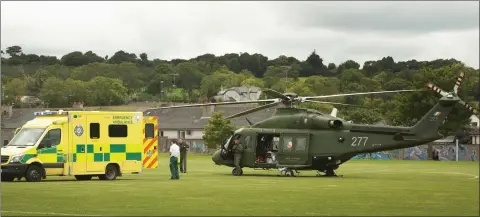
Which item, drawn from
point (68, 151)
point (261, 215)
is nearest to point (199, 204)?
point (261, 215)

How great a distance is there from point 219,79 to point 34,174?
131411mm

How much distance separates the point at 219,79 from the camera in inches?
6329

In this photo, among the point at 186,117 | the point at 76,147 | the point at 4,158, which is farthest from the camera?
the point at 186,117

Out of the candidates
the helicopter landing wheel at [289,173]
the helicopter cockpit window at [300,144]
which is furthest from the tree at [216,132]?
the helicopter cockpit window at [300,144]

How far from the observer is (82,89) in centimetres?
10475

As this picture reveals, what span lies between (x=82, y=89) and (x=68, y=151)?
248ft

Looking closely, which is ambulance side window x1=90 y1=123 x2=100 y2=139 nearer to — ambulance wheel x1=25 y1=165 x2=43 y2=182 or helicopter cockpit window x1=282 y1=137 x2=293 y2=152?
ambulance wheel x1=25 y1=165 x2=43 y2=182

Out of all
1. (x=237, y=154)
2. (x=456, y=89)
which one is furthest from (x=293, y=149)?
(x=456, y=89)

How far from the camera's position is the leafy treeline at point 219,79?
7406 cm

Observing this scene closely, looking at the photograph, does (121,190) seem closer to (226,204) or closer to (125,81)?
(226,204)

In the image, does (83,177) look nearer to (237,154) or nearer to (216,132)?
(237,154)

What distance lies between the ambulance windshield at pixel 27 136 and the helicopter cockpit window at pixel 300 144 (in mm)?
9392

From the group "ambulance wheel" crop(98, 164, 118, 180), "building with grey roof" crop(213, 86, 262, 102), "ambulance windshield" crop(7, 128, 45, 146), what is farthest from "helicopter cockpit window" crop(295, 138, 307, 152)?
"building with grey roof" crop(213, 86, 262, 102)

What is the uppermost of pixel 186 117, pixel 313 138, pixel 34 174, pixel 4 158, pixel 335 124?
pixel 186 117
